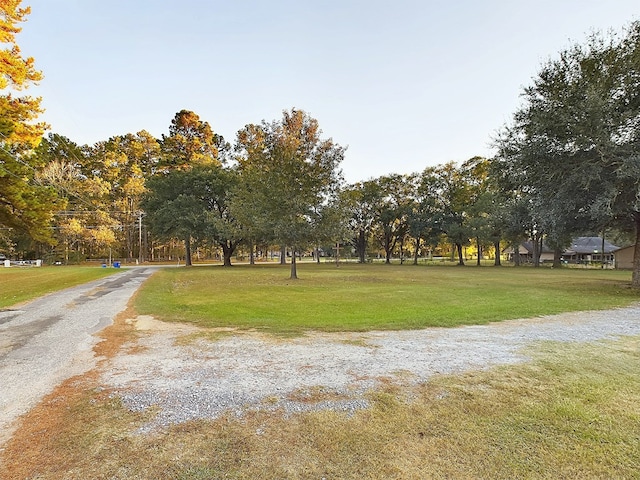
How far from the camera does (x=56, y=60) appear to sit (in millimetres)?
17469

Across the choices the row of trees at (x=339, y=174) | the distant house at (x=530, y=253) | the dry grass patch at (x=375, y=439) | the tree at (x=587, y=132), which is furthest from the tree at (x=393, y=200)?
the dry grass patch at (x=375, y=439)

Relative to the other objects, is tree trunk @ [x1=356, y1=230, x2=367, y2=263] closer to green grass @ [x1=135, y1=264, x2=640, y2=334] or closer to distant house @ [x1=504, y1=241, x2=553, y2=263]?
distant house @ [x1=504, y1=241, x2=553, y2=263]

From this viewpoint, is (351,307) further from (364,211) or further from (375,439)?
(364,211)

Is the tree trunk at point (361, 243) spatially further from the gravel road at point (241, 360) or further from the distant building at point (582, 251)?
the gravel road at point (241, 360)

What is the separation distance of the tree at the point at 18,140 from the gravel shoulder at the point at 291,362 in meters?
10.2

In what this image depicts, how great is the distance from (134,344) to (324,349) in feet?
10.5

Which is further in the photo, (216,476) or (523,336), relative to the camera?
(523,336)

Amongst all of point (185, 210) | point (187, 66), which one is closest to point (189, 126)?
point (185, 210)

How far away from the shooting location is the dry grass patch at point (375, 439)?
8.05 feet

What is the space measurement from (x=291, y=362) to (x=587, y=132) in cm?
1411

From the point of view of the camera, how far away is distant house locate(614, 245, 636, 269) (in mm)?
37003

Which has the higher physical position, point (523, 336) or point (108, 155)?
point (108, 155)

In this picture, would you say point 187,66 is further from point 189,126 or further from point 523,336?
point 189,126

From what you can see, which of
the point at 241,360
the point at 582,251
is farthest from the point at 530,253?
the point at 241,360
